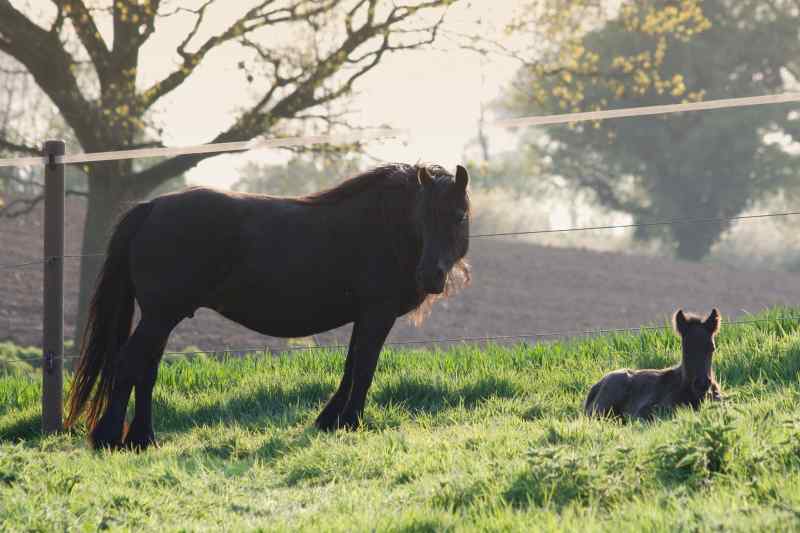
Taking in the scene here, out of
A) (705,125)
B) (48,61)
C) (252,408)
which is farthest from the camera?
(705,125)

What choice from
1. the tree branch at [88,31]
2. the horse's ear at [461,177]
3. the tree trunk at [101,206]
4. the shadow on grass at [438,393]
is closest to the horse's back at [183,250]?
the horse's ear at [461,177]

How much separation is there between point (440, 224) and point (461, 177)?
14.2 inches

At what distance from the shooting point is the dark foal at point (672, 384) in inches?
281

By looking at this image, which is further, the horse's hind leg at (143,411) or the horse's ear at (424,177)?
the horse's hind leg at (143,411)

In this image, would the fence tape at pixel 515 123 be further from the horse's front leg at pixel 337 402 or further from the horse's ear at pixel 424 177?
the horse's front leg at pixel 337 402

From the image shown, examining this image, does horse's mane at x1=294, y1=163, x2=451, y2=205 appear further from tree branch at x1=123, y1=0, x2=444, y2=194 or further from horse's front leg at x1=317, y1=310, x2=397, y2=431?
tree branch at x1=123, y1=0, x2=444, y2=194

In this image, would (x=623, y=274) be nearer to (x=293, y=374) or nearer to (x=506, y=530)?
(x=293, y=374)

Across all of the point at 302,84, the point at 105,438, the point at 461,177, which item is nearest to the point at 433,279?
the point at 461,177

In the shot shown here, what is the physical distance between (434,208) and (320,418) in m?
1.92

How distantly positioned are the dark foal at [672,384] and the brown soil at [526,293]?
496 inches

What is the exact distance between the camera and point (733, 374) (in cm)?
845

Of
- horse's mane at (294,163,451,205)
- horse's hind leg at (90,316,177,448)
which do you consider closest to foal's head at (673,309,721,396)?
horse's mane at (294,163,451,205)

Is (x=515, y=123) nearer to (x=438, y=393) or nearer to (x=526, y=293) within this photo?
(x=438, y=393)

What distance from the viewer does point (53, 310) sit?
343 inches
